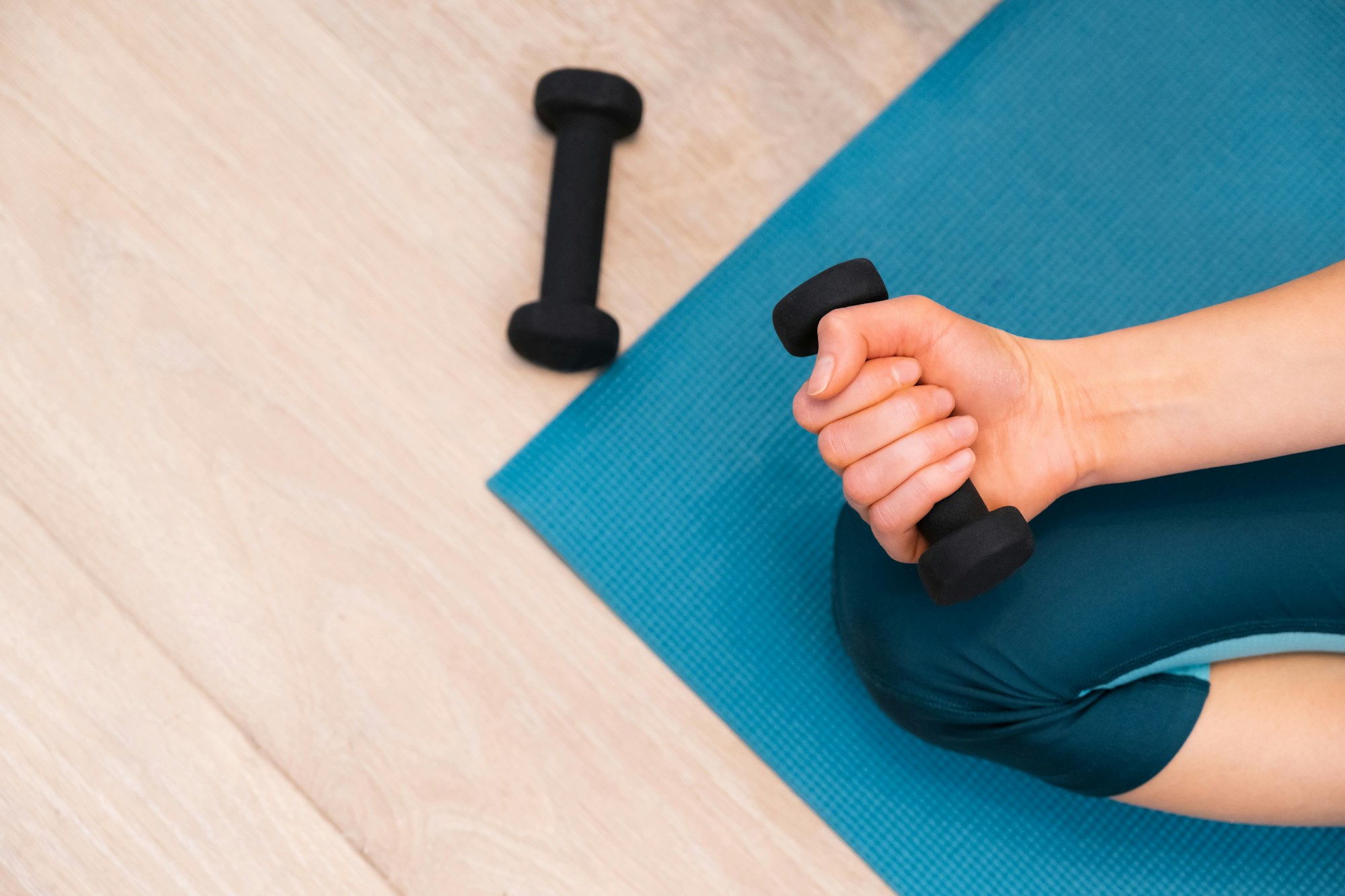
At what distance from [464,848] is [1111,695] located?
24.5 inches

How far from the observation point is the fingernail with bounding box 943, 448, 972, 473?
2.29ft

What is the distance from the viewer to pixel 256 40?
3.51 feet

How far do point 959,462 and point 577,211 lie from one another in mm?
499

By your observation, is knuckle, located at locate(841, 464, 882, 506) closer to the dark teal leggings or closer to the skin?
the skin

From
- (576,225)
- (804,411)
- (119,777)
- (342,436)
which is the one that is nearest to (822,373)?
(804,411)

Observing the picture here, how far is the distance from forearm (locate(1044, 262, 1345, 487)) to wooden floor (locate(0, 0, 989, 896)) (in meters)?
0.44

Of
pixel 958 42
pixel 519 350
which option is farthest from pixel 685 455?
pixel 958 42

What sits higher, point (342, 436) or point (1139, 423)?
point (1139, 423)

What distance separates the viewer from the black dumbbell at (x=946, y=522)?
0.66 meters

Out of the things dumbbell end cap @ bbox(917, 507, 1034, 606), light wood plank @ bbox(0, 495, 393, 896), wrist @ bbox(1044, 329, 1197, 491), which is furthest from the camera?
light wood plank @ bbox(0, 495, 393, 896)

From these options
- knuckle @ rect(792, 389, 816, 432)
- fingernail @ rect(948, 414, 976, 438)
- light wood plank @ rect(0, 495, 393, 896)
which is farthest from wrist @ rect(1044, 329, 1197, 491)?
light wood plank @ rect(0, 495, 393, 896)

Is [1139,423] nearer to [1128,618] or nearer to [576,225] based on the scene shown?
[1128,618]

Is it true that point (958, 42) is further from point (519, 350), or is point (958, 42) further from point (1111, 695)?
point (1111, 695)

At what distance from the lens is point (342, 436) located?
101cm
